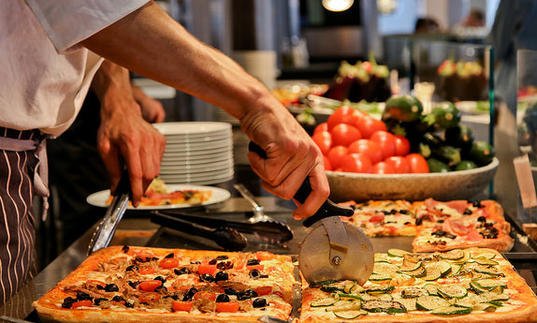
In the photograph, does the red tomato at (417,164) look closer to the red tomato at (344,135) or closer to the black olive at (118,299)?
the red tomato at (344,135)

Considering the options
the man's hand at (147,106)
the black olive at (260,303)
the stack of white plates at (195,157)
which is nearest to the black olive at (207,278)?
the black olive at (260,303)

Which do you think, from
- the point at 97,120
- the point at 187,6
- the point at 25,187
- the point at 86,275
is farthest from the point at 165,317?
the point at 187,6

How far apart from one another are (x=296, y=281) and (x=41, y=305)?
54 cm

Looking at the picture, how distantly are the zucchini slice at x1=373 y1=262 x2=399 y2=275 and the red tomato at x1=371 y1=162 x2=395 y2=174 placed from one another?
78cm

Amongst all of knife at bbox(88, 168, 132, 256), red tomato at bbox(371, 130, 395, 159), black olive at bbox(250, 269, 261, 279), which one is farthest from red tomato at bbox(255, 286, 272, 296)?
red tomato at bbox(371, 130, 395, 159)

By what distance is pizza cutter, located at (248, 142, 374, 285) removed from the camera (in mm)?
1523

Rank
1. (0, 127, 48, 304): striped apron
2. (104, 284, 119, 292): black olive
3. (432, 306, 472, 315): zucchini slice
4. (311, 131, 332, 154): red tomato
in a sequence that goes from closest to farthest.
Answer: (432, 306, 472, 315): zucchini slice < (104, 284, 119, 292): black olive < (0, 127, 48, 304): striped apron < (311, 131, 332, 154): red tomato

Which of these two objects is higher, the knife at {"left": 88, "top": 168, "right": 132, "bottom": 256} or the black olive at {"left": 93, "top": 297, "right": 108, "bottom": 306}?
the black olive at {"left": 93, "top": 297, "right": 108, "bottom": 306}

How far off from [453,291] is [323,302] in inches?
10.1

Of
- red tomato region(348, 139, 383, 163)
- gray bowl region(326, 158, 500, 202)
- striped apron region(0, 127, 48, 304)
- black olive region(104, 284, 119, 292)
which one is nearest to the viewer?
black olive region(104, 284, 119, 292)

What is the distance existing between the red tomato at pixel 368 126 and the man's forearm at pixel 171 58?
129cm

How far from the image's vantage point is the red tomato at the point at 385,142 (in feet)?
8.20

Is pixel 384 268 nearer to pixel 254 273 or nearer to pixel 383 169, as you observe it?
pixel 254 273

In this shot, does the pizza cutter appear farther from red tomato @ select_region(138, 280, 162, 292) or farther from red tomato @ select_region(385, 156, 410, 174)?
red tomato @ select_region(385, 156, 410, 174)
